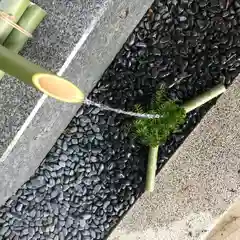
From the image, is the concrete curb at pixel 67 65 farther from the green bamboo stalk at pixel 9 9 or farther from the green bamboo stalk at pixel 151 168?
the green bamboo stalk at pixel 151 168

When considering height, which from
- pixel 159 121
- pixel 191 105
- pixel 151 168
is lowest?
pixel 151 168

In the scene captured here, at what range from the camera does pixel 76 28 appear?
1693mm

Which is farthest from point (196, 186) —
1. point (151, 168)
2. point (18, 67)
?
point (18, 67)

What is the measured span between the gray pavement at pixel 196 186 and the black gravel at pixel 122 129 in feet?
0.16

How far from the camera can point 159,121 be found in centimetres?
203

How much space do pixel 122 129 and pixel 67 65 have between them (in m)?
0.51

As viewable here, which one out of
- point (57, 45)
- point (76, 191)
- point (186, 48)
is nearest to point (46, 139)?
point (76, 191)

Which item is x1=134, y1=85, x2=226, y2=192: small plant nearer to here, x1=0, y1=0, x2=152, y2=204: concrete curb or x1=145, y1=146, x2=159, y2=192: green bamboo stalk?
x1=145, y1=146, x2=159, y2=192: green bamboo stalk

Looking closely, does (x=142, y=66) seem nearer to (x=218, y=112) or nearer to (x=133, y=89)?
(x=133, y=89)

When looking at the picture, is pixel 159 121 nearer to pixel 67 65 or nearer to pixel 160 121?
pixel 160 121

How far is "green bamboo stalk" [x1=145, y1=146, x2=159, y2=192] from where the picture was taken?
2129 mm

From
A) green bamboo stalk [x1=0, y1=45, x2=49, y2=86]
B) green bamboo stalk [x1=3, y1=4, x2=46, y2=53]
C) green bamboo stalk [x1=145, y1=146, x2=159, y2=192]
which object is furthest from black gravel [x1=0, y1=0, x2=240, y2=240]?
green bamboo stalk [x1=0, y1=45, x2=49, y2=86]

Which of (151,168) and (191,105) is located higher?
(191,105)

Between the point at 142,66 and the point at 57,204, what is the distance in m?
0.67
